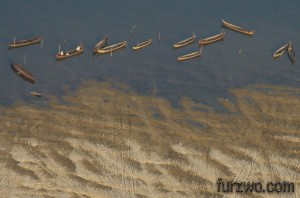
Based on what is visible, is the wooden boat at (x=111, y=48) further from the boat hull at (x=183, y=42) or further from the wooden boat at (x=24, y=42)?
the wooden boat at (x=24, y=42)

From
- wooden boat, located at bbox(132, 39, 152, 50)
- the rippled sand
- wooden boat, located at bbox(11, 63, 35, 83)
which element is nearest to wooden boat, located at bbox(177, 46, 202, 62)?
wooden boat, located at bbox(132, 39, 152, 50)

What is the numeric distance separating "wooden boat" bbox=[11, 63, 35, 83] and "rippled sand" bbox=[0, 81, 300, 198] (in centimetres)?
444

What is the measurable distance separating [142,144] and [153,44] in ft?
55.0

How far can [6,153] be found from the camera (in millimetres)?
44688

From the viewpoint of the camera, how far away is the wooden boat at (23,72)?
5322 centimetres

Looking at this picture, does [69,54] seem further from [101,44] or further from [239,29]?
[239,29]

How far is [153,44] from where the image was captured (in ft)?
191

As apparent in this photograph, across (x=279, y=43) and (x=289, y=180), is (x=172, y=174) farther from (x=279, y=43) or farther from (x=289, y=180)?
(x=279, y=43)

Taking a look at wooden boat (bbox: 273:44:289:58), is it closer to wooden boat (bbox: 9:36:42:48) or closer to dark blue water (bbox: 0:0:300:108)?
dark blue water (bbox: 0:0:300:108)

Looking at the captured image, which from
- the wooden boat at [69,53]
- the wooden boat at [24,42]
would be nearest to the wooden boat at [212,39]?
the wooden boat at [69,53]

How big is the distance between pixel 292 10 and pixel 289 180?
96.7 ft

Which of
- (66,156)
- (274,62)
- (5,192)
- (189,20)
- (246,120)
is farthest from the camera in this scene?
(189,20)

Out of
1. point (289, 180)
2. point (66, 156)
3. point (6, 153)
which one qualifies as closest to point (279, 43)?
point (289, 180)

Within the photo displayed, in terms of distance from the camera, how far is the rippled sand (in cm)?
4244
